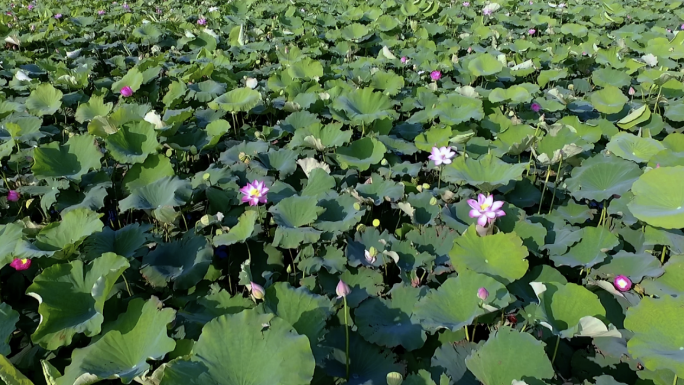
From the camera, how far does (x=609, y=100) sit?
2975 mm

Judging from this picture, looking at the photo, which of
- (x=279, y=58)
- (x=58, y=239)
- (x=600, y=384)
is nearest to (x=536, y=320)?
(x=600, y=384)

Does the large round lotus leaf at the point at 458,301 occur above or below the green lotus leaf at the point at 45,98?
above

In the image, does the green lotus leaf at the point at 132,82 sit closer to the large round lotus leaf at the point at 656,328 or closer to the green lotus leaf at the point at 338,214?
the green lotus leaf at the point at 338,214

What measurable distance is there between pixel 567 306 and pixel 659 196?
73 centimetres

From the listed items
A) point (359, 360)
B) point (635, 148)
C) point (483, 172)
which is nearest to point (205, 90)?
point (483, 172)

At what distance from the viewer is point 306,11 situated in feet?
18.8

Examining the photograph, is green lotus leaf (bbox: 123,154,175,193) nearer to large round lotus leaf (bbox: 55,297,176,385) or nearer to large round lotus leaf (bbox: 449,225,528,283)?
large round lotus leaf (bbox: 55,297,176,385)

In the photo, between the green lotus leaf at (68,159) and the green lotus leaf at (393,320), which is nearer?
the green lotus leaf at (393,320)

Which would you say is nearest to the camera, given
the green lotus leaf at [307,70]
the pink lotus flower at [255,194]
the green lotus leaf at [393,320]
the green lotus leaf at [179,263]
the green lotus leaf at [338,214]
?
the green lotus leaf at [393,320]

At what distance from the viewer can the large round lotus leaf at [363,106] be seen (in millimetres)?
2615

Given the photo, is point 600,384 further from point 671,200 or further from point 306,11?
point 306,11

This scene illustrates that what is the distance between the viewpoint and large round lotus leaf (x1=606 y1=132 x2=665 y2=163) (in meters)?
2.18

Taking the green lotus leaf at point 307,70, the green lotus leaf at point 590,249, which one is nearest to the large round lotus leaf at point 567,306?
the green lotus leaf at point 590,249

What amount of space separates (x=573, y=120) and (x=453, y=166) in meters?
1.01
